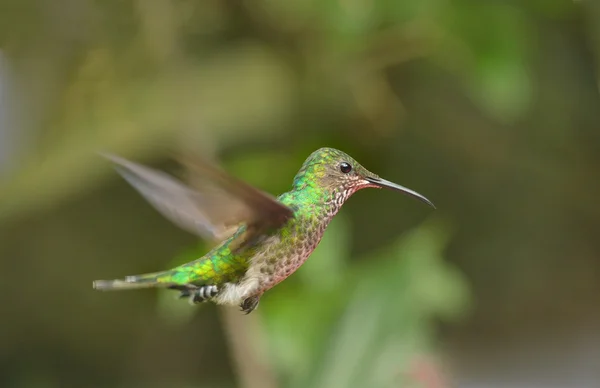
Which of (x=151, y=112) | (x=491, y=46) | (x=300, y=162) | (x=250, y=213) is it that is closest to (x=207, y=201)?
(x=250, y=213)

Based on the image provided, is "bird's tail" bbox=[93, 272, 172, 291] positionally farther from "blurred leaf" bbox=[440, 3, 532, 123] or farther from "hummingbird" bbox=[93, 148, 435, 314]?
"blurred leaf" bbox=[440, 3, 532, 123]

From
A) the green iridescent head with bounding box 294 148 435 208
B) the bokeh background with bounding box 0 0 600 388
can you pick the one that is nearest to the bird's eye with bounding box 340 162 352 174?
the green iridescent head with bounding box 294 148 435 208

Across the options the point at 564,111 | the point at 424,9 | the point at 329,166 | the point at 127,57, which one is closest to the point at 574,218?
the point at 564,111

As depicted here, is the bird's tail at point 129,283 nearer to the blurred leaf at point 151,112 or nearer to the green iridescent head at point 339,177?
the green iridescent head at point 339,177

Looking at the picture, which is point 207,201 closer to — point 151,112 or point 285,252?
point 285,252

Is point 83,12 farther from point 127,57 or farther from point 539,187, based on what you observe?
point 539,187

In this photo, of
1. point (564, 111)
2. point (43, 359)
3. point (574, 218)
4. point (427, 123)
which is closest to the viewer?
point (427, 123)
